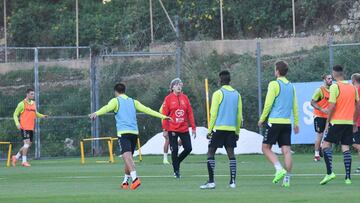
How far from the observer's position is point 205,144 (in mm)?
33312

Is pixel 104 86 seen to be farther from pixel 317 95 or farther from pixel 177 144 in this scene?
pixel 177 144

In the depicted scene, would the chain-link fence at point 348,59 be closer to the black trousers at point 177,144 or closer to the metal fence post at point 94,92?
the metal fence post at point 94,92

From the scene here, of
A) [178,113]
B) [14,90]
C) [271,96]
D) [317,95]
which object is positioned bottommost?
[178,113]

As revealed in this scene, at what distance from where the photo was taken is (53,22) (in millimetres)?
53156

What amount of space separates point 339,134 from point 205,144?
14679 mm

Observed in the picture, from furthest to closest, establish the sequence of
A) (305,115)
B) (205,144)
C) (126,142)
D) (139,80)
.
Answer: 1. (139,80)
2. (205,144)
3. (305,115)
4. (126,142)

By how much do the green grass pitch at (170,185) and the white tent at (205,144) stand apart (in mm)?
4382

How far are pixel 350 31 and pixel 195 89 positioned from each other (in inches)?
415

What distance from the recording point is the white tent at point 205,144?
32.8m

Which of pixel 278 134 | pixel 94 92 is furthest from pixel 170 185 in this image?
pixel 94 92

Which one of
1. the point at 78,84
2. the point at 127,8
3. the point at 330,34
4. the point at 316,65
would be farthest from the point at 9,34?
the point at 316,65

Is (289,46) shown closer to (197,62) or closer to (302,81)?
(197,62)

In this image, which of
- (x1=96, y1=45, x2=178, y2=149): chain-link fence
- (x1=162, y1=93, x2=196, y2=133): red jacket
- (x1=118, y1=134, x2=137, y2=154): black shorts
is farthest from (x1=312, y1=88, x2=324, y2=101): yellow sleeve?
(x1=96, y1=45, x2=178, y2=149): chain-link fence

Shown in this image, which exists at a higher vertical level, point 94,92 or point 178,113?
point 94,92
